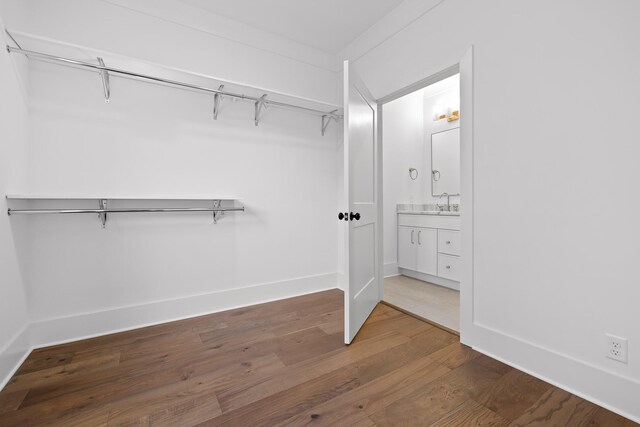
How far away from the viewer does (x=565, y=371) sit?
1.49 m

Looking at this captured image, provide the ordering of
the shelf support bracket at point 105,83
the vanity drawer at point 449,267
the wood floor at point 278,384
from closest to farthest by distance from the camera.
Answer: the wood floor at point 278,384
the shelf support bracket at point 105,83
the vanity drawer at point 449,267

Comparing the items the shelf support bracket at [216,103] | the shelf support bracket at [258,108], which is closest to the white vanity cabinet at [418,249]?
the shelf support bracket at [258,108]

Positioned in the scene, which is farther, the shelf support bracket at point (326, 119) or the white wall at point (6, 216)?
the shelf support bracket at point (326, 119)

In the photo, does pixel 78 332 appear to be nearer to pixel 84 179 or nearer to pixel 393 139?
pixel 84 179

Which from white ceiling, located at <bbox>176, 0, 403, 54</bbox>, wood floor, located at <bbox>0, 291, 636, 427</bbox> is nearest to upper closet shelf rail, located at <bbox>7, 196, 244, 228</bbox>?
wood floor, located at <bbox>0, 291, 636, 427</bbox>

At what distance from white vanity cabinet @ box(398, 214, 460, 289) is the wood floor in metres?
1.38

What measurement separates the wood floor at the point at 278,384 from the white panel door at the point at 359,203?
294mm

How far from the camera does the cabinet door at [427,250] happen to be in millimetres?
3492

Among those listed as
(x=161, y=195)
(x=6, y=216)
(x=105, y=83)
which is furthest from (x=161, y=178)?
(x=6, y=216)

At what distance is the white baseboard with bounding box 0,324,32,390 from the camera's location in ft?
4.97

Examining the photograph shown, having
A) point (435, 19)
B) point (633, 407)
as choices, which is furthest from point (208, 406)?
point (435, 19)

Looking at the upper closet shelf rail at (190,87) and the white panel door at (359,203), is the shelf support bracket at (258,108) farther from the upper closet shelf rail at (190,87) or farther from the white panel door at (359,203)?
the white panel door at (359,203)

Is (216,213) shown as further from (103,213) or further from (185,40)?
(185,40)

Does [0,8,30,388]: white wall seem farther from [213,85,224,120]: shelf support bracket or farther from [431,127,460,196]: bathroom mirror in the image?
[431,127,460,196]: bathroom mirror
